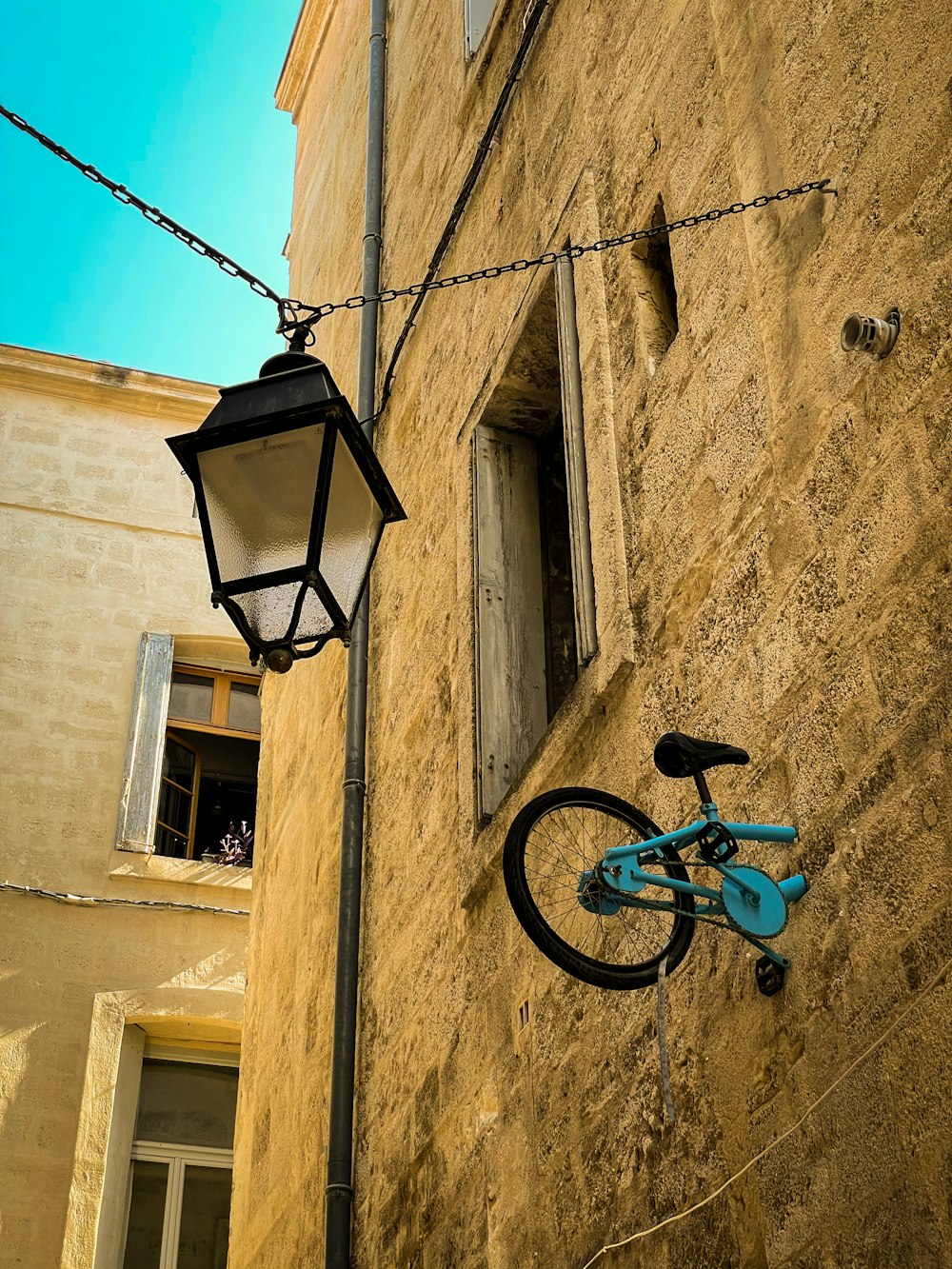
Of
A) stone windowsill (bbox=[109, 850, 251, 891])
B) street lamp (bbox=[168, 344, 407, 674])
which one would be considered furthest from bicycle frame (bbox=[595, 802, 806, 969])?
stone windowsill (bbox=[109, 850, 251, 891])

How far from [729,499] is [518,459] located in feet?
6.94

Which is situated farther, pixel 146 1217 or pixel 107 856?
pixel 107 856

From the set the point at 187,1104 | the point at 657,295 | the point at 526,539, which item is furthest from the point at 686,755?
the point at 187,1104

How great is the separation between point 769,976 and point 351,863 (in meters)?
3.16

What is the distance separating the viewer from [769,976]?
3.02 m

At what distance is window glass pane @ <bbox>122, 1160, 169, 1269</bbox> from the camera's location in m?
10.5

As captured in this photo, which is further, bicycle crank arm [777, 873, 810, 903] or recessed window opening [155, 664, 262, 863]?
recessed window opening [155, 664, 262, 863]

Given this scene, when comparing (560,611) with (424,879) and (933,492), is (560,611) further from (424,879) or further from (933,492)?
(933,492)

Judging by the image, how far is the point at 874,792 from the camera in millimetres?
2840

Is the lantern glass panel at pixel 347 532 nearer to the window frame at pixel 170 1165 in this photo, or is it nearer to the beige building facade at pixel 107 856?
the window frame at pixel 170 1165

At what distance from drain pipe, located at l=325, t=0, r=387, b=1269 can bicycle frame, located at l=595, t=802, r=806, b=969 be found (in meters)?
2.62

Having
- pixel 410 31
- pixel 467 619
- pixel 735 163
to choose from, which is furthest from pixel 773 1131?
pixel 410 31

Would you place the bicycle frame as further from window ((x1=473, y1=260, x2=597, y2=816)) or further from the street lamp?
window ((x1=473, y1=260, x2=597, y2=816))

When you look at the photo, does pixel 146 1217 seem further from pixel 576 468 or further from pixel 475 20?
pixel 576 468
